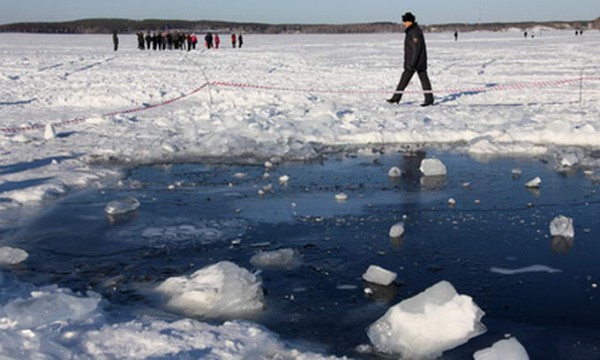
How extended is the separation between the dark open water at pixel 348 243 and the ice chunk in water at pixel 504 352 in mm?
137

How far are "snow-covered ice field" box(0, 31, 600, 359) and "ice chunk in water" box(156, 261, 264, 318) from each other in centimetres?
1

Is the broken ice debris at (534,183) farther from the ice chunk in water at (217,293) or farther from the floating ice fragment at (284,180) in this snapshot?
the ice chunk in water at (217,293)

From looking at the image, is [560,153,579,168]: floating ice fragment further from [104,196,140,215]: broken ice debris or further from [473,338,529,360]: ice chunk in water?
[473,338,529,360]: ice chunk in water

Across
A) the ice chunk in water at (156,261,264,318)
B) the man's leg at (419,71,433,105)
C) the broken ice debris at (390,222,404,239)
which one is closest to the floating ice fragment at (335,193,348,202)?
the broken ice debris at (390,222,404,239)

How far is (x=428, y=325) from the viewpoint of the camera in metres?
3.53

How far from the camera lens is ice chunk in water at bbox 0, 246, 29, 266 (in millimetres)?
4758

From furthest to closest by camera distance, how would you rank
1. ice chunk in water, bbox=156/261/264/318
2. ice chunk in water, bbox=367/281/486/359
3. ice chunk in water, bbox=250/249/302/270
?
ice chunk in water, bbox=250/249/302/270, ice chunk in water, bbox=156/261/264/318, ice chunk in water, bbox=367/281/486/359

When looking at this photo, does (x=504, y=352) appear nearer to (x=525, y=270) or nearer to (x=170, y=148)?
(x=525, y=270)

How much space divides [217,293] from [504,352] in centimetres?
166

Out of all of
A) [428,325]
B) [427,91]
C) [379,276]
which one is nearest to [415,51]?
[427,91]

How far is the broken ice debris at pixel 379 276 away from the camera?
4.24 metres

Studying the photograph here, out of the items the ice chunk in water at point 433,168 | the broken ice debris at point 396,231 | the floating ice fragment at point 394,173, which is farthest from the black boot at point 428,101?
the broken ice debris at point 396,231

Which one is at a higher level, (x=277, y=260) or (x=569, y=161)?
(x=569, y=161)

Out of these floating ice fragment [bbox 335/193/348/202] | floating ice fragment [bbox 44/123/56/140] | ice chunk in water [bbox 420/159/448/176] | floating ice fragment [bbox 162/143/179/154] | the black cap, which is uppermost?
the black cap
